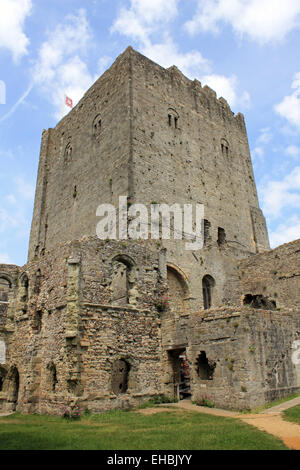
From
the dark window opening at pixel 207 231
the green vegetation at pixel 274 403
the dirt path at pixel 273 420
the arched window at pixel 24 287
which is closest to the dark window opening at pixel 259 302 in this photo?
the dark window opening at pixel 207 231

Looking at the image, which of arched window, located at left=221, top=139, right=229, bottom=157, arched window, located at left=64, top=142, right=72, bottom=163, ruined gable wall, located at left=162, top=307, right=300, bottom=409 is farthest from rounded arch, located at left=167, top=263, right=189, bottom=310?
arched window, located at left=64, top=142, right=72, bottom=163

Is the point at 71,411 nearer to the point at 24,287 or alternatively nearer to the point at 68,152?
the point at 24,287

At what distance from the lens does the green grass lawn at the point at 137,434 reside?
6.93 meters

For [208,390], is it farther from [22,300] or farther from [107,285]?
[22,300]

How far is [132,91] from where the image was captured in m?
21.4

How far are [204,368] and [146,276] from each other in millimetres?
3933

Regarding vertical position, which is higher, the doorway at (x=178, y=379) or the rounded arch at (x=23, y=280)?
the rounded arch at (x=23, y=280)

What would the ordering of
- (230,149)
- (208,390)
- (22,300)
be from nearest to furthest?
(208,390), (22,300), (230,149)

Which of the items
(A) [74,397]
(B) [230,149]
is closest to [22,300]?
(A) [74,397]

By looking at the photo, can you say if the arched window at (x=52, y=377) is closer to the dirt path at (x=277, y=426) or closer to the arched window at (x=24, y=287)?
the arched window at (x=24, y=287)

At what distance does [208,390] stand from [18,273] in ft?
32.1

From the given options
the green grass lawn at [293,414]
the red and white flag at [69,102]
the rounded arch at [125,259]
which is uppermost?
the red and white flag at [69,102]

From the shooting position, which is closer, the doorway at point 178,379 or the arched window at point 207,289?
the doorway at point 178,379

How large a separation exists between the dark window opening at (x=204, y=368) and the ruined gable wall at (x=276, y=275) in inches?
299
